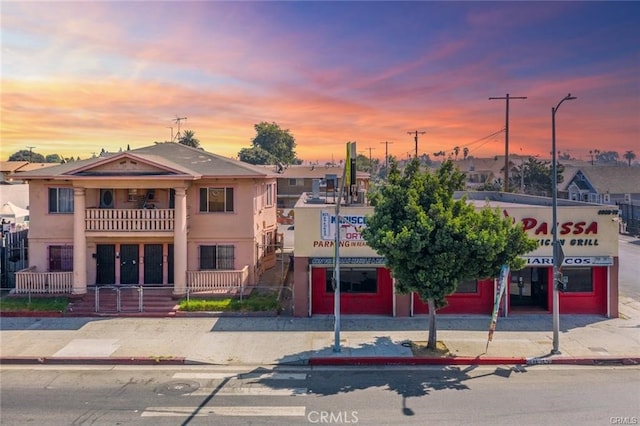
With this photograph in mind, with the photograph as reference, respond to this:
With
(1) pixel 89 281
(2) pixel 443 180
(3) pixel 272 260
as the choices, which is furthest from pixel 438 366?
(1) pixel 89 281

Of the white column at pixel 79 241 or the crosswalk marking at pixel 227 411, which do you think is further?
the white column at pixel 79 241

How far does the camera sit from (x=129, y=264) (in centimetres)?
2406


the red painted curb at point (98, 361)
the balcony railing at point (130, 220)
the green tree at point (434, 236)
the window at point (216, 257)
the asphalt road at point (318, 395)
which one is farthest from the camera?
the window at point (216, 257)

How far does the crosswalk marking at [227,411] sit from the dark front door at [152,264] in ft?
40.4

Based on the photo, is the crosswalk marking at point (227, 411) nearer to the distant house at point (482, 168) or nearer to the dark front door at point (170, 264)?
the dark front door at point (170, 264)

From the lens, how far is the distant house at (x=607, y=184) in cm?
6200

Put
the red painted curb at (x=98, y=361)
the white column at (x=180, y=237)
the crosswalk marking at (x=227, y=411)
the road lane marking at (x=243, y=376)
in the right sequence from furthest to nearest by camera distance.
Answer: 1. the white column at (x=180, y=237)
2. the red painted curb at (x=98, y=361)
3. the road lane marking at (x=243, y=376)
4. the crosswalk marking at (x=227, y=411)

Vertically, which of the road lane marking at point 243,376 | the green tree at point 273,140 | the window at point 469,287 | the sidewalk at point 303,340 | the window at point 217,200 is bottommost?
the road lane marking at point 243,376

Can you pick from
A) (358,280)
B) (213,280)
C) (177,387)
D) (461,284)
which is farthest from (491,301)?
(177,387)

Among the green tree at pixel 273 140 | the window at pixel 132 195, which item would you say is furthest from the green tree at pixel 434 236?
the green tree at pixel 273 140

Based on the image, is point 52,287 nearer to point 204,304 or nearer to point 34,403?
point 204,304

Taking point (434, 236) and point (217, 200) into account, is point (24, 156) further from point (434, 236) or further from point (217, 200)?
point (434, 236)

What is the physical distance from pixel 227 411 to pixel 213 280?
35.2 feet

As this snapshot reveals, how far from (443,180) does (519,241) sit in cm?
299
